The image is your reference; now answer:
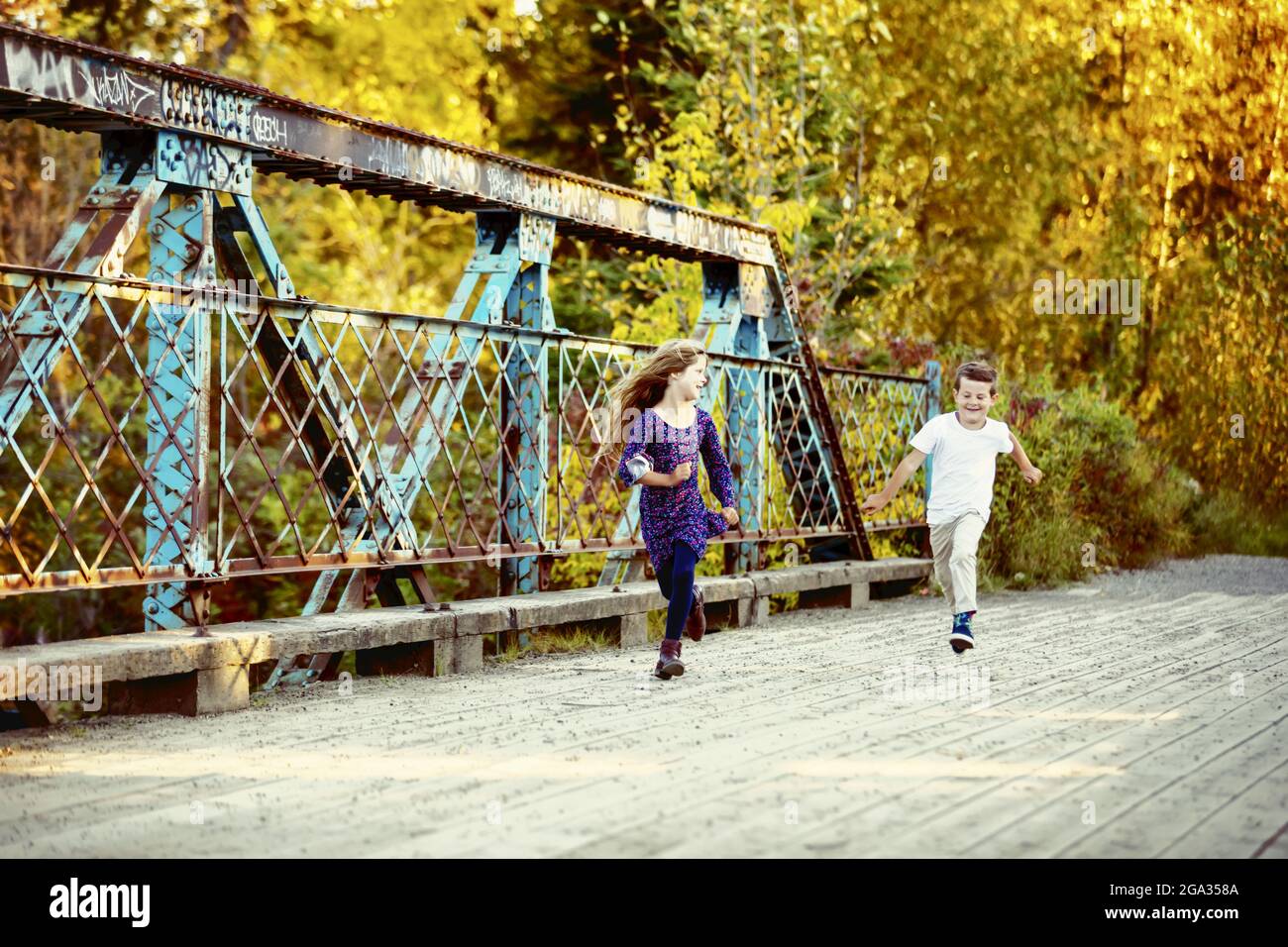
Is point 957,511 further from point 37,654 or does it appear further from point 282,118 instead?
point 37,654

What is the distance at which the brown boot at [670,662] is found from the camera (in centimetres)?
854

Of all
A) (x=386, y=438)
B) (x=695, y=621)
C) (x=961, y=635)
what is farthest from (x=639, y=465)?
(x=386, y=438)

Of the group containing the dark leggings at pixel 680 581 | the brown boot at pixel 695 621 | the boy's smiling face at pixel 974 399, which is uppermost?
the boy's smiling face at pixel 974 399

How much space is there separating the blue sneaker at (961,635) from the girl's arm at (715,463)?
160cm

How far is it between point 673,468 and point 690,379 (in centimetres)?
48

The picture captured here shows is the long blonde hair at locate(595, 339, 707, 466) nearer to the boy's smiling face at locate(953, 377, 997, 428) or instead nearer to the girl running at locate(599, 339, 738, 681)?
the girl running at locate(599, 339, 738, 681)

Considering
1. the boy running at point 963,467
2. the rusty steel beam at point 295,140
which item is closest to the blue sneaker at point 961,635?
the boy running at point 963,467

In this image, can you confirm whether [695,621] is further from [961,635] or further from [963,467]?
[963,467]

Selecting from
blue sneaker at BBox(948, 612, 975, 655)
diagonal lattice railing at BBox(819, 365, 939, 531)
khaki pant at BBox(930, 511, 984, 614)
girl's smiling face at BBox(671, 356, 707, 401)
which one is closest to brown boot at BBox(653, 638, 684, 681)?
girl's smiling face at BBox(671, 356, 707, 401)

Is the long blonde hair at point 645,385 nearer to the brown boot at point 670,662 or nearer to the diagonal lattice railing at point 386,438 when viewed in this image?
the diagonal lattice railing at point 386,438

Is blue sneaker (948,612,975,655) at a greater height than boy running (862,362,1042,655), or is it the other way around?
boy running (862,362,1042,655)

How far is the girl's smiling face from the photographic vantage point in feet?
29.2
